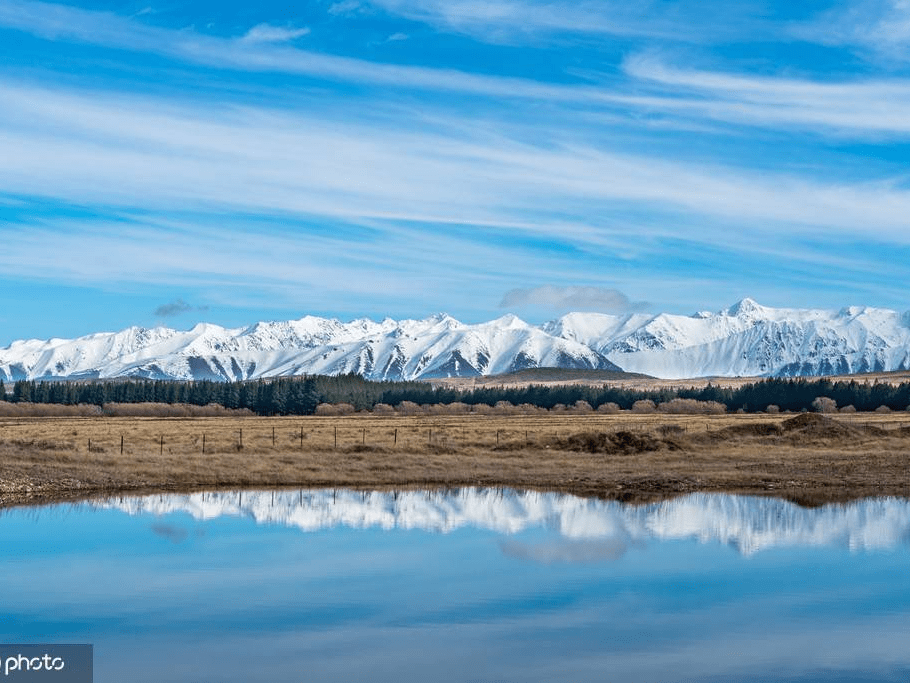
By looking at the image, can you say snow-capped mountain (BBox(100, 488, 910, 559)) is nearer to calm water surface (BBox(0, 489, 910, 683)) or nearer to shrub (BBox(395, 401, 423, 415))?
calm water surface (BBox(0, 489, 910, 683))

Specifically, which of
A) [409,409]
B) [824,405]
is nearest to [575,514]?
[824,405]

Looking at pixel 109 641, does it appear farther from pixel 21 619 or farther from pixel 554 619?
pixel 554 619

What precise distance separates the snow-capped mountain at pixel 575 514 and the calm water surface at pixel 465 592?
0.72ft

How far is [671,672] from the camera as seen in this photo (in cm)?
1888

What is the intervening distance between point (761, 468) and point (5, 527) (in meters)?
36.4

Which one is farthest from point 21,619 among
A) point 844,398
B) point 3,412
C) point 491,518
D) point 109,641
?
point 844,398

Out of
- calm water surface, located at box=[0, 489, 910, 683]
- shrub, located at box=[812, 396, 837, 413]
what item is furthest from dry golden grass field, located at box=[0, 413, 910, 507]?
shrub, located at box=[812, 396, 837, 413]

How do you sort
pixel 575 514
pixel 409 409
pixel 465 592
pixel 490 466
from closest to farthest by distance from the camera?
1. pixel 465 592
2. pixel 575 514
3. pixel 490 466
4. pixel 409 409

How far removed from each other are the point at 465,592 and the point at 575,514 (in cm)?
1484

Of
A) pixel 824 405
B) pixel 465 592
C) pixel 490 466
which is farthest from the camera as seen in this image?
pixel 824 405

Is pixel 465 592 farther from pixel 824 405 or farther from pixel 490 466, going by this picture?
pixel 824 405

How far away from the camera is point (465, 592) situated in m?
25.6

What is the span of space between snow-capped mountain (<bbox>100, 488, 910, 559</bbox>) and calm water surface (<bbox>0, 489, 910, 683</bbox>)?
22cm

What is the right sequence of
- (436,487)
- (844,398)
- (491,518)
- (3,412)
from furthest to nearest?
(844,398), (3,412), (436,487), (491,518)
